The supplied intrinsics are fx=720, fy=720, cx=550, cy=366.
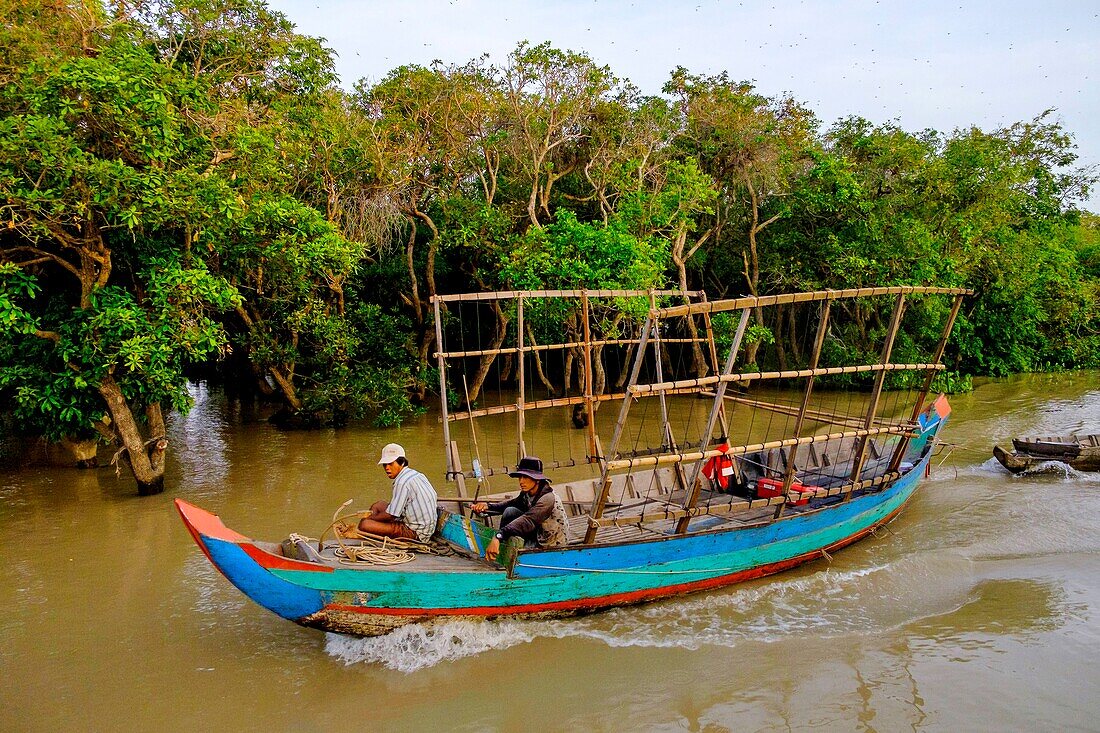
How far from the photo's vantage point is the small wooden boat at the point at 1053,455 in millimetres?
9773

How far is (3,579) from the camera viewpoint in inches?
268

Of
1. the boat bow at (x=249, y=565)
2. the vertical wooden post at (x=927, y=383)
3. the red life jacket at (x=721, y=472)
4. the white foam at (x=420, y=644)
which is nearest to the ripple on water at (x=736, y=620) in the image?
the white foam at (x=420, y=644)

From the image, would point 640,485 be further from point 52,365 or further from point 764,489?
point 52,365

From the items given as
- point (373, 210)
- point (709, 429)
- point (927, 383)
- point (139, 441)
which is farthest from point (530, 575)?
point (373, 210)

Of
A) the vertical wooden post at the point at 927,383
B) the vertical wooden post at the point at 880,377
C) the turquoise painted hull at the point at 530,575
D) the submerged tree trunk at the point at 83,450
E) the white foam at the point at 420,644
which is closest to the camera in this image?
the turquoise painted hull at the point at 530,575

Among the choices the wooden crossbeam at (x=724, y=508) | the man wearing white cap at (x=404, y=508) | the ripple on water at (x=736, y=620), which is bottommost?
the ripple on water at (x=736, y=620)

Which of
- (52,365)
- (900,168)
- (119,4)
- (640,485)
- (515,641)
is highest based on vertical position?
(119,4)

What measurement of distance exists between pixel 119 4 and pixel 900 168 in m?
14.8

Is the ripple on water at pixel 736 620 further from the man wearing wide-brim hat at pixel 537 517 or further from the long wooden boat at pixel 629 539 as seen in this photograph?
the man wearing wide-brim hat at pixel 537 517

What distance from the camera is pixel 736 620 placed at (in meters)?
6.11

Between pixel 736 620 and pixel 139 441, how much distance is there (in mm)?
7333

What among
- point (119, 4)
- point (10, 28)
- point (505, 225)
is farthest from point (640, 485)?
point (119, 4)

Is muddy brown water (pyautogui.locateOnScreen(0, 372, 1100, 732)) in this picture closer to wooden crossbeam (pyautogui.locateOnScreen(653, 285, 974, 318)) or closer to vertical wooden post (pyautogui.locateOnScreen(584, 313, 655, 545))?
vertical wooden post (pyautogui.locateOnScreen(584, 313, 655, 545))

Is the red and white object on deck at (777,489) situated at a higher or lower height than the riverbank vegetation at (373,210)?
lower
